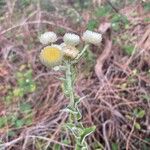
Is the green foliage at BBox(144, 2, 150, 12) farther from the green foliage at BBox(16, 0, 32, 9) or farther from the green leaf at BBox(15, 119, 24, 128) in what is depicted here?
the green leaf at BBox(15, 119, 24, 128)

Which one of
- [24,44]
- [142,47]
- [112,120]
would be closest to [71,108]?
[112,120]

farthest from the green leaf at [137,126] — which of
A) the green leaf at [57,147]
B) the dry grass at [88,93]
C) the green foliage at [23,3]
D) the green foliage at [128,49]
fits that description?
the green foliage at [23,3]

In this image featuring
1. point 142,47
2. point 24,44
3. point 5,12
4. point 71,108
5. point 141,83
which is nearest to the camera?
point 71,108

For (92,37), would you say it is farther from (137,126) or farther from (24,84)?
(24,84)

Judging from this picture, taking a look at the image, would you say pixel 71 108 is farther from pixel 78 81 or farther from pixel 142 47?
pixel 142 47

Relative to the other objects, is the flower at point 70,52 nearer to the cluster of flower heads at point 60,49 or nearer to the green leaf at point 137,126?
the cluster of flower heads at point 60,49

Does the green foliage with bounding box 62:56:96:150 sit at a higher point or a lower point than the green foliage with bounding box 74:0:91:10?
lower

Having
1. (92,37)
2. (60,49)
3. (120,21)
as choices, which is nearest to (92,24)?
(120,21)

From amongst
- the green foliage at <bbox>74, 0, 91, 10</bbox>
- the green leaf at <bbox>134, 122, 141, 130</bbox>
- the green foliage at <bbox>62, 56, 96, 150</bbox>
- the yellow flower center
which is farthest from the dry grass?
the yellow flower center
